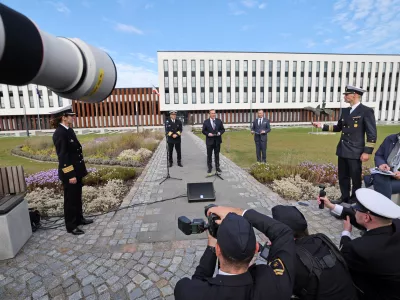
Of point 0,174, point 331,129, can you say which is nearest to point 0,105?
point 0,174

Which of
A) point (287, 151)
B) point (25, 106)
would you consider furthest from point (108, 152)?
point (25, 106)

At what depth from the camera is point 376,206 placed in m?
1.86

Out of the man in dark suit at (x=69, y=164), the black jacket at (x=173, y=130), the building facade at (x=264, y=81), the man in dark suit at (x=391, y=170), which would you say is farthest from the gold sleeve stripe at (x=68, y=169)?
the building facade at (x=264, y=81)

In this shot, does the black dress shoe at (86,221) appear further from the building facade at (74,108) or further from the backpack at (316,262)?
the building facade at (74,108)

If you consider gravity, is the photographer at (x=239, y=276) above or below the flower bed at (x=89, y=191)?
above

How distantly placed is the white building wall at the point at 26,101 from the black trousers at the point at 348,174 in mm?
47480

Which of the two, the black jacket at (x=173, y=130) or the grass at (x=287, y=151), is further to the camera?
the grass at (x=287, y=151)

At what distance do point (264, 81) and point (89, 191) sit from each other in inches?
1849

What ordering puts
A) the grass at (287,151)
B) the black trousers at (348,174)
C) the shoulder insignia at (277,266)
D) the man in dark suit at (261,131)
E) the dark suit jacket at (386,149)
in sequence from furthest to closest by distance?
the grass at (287,151) → the man in dark suit at (261,131) → the black trousers at (348,174) → the dark suit jacket at (386,149) → the shoulder insignia at (277,266)

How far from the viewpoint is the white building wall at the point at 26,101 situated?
4253 cm

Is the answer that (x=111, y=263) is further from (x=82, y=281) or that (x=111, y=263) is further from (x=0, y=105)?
(x=0, y=105)

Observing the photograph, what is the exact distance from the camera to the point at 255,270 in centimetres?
145

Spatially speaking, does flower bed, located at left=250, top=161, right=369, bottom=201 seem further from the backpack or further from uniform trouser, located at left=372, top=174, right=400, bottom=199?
the backpack

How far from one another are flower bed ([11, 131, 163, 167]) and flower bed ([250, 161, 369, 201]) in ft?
18.0
